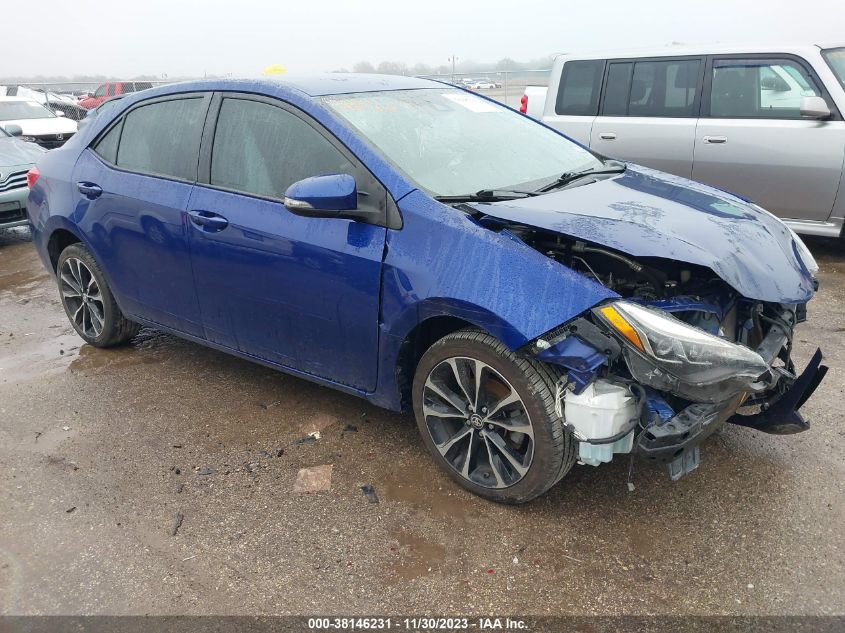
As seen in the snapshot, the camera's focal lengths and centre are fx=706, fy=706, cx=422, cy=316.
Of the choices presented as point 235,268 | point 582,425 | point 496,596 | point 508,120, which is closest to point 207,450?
point 235,268

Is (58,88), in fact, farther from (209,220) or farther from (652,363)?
(652,363)

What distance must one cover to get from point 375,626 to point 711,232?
1969 millimetres

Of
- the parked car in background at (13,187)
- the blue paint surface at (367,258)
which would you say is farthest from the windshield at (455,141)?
the parked car in background at (13,187)

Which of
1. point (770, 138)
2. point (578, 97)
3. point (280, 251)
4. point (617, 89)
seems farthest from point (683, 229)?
point (578, 97)

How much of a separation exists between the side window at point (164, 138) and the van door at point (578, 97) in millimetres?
4186

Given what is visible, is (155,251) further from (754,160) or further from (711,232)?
(754,160)

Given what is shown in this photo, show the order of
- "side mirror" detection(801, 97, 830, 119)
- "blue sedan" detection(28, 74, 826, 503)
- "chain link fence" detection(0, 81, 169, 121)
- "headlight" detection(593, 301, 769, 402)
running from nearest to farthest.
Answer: "headlight" detection(593, 301, 769, 402)
"blue sedan" detection(28, 74, 826, 503)
"side mirror" detection(801, 97, 830, 119)
"chain link fence" detection(0, 81, 169, 121)

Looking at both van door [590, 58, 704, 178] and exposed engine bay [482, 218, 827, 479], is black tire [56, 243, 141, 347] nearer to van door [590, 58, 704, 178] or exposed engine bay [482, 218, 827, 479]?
exposed engine bay [482, 218, 827, 479]

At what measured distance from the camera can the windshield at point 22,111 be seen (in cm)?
1346

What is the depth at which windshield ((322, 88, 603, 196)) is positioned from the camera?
315cm

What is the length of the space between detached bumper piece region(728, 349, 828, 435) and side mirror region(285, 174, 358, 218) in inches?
75.2

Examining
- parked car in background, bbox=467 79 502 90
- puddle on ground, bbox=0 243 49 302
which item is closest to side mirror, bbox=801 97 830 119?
puddle on ground, bbox=0 243 49 302

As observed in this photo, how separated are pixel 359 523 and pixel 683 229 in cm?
177

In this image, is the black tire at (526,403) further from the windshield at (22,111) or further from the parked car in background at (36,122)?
the windshield at (22,111)
